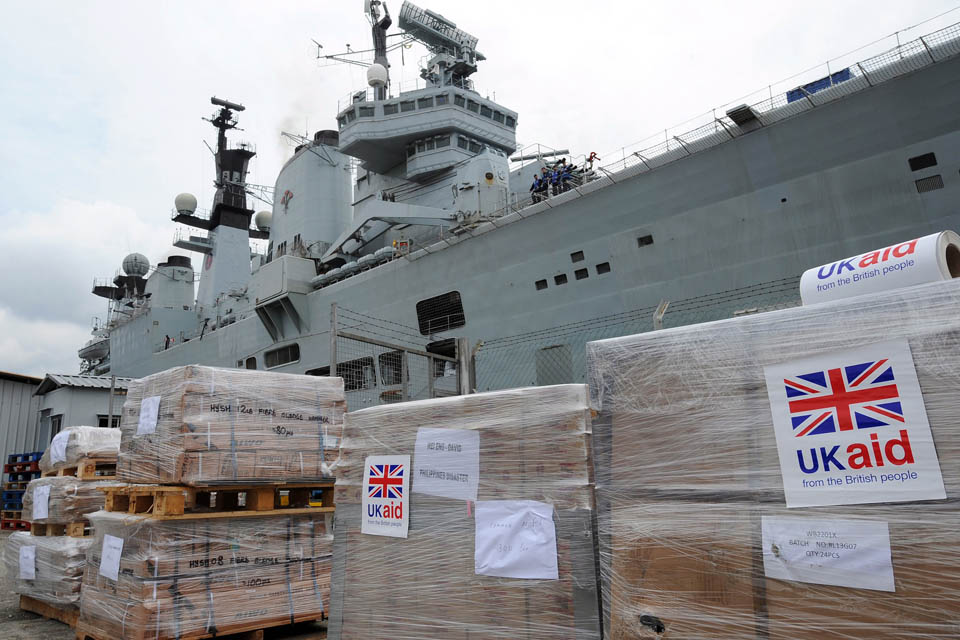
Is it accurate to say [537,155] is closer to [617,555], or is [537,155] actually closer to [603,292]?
[603,292]

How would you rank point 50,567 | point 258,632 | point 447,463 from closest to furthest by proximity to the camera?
1. point 447,463
2. point 258,632
3. point 50,567

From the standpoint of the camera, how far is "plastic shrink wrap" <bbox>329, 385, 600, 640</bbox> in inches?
98.0

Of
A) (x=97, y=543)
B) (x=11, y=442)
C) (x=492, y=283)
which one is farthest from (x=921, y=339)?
(x=11, y=442)

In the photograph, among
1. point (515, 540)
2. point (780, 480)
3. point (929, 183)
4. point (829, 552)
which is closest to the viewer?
point (829, 552)

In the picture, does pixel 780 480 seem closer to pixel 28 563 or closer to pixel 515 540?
pixel 515 540

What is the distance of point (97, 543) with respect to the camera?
4.64m

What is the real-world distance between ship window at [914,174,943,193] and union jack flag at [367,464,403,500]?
32.3 feet

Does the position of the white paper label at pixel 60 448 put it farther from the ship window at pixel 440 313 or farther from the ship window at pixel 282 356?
the ship window at pixel 282 356

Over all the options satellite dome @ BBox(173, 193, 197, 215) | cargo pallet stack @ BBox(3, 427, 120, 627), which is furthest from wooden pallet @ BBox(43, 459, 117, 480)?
satellite dome @ BBox(173, 193, 197, 215)

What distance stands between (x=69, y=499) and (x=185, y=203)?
103 feet

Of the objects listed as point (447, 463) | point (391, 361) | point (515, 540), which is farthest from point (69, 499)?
point (391, 361)

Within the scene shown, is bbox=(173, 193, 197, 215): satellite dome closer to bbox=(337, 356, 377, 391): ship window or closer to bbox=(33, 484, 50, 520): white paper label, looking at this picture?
bbox=(337, 356, 377, 391): ship window

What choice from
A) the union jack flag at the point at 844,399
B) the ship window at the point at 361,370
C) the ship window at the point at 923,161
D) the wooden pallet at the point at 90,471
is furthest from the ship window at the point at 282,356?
the union jack flag at the point at 844,399

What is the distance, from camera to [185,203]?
1319 inches
